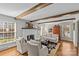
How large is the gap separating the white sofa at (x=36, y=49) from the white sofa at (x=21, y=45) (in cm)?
10

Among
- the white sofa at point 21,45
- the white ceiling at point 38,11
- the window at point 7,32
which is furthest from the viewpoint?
the white sofa at point 21,45

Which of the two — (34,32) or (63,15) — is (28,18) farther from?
(63,15)

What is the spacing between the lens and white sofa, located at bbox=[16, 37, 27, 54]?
7.30 ft

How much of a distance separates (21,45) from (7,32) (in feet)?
1.28

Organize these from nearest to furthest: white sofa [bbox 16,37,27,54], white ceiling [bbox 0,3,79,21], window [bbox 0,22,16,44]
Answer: white ceiling [bbox 0,3,79,21] → window [bbox 0,22,16,44] → white sofa [bbox 16,37,27,54]

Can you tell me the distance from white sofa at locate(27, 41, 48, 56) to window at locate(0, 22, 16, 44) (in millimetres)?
387

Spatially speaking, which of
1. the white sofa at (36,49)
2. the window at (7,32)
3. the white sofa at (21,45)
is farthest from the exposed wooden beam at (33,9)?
the white sofa at (36,49)

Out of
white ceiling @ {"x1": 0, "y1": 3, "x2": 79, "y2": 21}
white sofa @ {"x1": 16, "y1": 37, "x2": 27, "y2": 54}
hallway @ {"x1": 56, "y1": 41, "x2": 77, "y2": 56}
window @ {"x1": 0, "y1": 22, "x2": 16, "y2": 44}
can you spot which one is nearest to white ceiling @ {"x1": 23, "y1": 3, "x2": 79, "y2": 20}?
white ceiling @ {"x1": 0, "y1": 3, "x2": 79, "y2": 21}

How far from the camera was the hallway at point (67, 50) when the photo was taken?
216 centimetres

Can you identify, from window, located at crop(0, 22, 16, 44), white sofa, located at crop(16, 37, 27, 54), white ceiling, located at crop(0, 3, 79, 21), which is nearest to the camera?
white ceiling, located at crop(0, 3, 79, 21)

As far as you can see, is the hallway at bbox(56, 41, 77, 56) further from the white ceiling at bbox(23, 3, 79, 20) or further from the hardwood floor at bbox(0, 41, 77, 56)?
the white ceiling at bbox(23, 3, 79, 20)

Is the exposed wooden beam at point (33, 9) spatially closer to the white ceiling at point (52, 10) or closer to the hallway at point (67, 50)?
the white ceiling at point (52, 10)

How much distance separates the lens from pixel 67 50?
2.19 m

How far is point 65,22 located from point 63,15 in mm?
161
